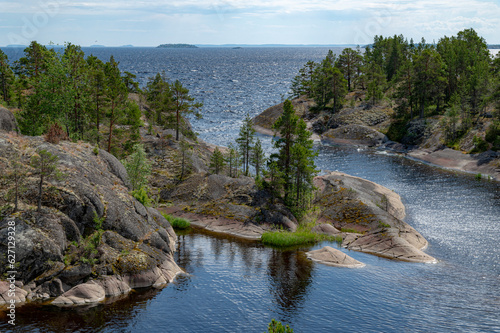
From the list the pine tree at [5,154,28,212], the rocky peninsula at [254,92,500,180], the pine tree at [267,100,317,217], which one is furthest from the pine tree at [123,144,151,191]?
the rocky peninsula at [254,92,500,180]

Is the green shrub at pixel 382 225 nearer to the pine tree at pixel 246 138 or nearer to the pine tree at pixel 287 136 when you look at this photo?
the pine tree at pixel 287 136

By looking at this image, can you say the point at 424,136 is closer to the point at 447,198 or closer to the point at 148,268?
the point at 447,198

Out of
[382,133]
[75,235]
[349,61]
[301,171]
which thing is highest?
[349,61]

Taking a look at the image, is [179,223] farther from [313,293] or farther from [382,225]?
[382,225]

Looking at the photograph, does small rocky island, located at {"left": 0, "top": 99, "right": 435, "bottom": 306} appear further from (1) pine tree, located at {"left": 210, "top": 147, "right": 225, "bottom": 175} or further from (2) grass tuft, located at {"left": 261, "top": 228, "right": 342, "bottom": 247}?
(1) pine tree, located at {"left": 210, "top": 147, "right": 225, "bottom": 175}

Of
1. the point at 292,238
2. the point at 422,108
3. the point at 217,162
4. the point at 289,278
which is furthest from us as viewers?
the point at 422,108

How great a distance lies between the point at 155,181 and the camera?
235 feet

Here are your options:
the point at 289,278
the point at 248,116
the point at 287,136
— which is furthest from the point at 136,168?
the point at 289,278

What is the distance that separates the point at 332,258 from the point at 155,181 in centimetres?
3599

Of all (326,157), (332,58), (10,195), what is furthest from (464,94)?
(10,195)

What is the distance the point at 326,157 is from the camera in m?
104

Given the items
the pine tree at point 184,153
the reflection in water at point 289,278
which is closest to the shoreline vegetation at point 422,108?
the reflection in water at point 289,278

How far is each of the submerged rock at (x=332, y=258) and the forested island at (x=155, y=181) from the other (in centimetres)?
21

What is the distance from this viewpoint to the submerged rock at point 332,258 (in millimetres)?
46972
